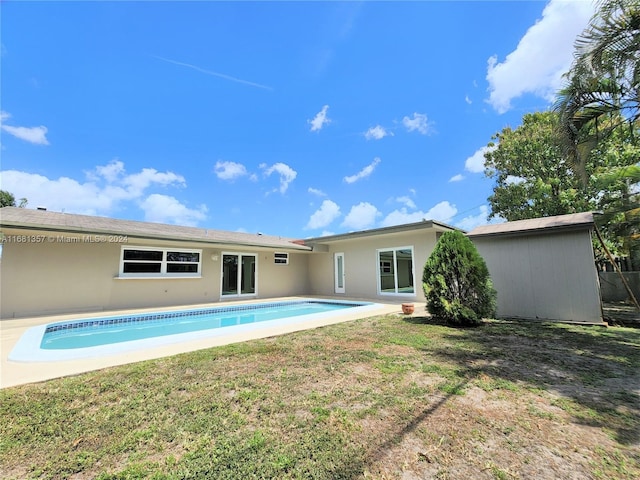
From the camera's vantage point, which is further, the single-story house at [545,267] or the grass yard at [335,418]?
the single-story house at [545,267]

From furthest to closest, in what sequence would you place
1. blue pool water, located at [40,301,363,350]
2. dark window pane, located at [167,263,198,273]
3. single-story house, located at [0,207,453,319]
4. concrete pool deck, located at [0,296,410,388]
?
dark window pane, located at [167,263,198,273]
single-story house, located at [0,207,453,319]
blue pool water, located at [40,301,363,350]
concrete pool deck, located at [0,296,410,388]

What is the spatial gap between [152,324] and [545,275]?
38.6ft

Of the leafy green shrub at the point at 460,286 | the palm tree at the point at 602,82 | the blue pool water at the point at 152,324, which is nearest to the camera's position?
the palm tree at the point at 602,82

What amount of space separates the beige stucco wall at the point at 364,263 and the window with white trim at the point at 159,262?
671 cm

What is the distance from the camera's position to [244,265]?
47.8 feet

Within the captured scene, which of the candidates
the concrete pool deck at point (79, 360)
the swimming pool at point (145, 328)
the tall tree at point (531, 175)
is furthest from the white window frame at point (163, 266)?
the tall tree at point (531, 175)

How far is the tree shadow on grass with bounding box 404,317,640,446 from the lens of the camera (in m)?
2.81

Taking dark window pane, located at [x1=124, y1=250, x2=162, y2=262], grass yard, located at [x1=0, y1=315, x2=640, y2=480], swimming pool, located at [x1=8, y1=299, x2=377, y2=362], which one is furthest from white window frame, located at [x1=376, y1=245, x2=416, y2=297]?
dark window pane, located at [x1=124, y1=250, x2=162, y2=262]

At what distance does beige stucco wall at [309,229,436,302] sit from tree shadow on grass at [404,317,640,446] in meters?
5.29

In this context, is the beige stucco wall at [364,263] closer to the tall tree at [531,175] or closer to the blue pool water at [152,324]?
the blue pool water at [152,324]

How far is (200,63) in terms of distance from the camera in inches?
462

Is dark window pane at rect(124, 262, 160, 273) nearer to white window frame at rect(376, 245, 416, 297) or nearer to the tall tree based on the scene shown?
white window frame at rect(376, 245, 416, 297)

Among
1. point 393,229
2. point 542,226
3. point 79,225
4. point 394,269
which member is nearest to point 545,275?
point 542,226

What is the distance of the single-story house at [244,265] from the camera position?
25.4ft
